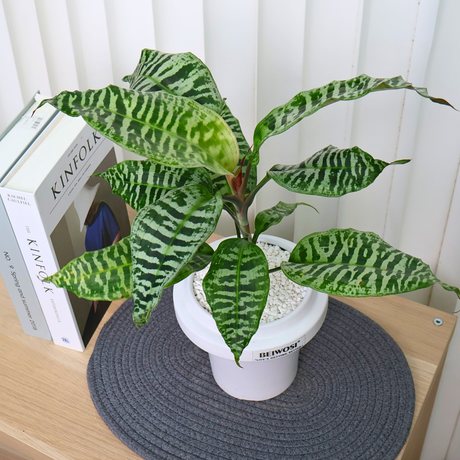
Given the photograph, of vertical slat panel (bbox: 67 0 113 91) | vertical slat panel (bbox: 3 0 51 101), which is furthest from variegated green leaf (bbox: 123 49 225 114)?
vertical slat panel (bbox: 3 0 51 101)

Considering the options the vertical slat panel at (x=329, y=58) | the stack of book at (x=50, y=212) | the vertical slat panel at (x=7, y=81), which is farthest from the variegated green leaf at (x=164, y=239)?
the vertical slat panel at (x=7, y=81)

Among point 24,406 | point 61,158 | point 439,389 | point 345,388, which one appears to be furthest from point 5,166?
point 439,389

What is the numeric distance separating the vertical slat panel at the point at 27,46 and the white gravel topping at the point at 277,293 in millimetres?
539

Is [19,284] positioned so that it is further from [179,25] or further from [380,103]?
[380,103]

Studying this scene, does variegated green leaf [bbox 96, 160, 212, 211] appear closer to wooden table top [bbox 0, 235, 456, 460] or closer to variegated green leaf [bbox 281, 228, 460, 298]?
variegated green leaf [bbox 281, 228, 460, 298]

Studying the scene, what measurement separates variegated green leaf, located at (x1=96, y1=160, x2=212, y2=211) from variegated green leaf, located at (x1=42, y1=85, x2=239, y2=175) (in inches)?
3.0

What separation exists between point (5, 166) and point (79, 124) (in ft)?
0.37

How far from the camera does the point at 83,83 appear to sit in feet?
3.12

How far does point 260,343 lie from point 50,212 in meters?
0.31

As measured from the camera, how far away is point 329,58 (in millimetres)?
708

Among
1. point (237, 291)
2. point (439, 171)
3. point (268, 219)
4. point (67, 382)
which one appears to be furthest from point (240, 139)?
point (67, 382)

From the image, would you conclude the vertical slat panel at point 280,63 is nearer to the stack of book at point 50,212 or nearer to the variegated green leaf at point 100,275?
the stack of book at point 50,212

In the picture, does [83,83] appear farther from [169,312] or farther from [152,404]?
[152,404]

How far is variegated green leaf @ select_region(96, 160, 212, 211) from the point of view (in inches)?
21.6
